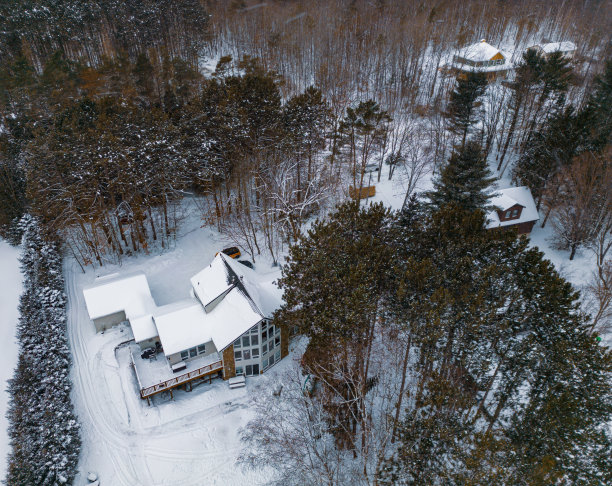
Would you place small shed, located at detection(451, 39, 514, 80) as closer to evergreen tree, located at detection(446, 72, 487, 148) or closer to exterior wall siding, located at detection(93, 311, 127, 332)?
evergreen tree, located at detection(446, 72, 487, 148)

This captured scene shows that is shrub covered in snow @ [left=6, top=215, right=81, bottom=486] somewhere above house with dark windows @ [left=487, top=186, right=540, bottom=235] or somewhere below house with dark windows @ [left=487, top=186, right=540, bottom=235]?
below

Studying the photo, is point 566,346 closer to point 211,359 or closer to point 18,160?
point 211,359

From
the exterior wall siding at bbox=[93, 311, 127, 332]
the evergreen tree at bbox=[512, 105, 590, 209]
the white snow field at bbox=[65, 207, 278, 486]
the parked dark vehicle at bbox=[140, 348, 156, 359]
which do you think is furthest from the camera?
the evergreen tree at bbox=[512, 105, 590, 209]

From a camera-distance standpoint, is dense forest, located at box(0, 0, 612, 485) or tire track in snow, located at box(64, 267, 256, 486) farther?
tire track in snow, located at box(64, 267, 256, 486)

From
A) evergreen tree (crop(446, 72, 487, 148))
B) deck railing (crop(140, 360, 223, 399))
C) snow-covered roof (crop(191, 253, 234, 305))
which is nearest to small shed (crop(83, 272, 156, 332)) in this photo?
snow-covered roof (crop(191, 253, 234, 305))

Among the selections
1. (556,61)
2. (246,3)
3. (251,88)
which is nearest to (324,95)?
(251,88)

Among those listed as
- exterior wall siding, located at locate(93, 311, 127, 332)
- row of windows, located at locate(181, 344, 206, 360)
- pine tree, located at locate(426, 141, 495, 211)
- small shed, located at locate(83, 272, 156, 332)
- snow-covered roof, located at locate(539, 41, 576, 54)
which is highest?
snow-covered roof, located at locate(539, 41, 576, 54)

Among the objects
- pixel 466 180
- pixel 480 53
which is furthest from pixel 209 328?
pixel 480 53
